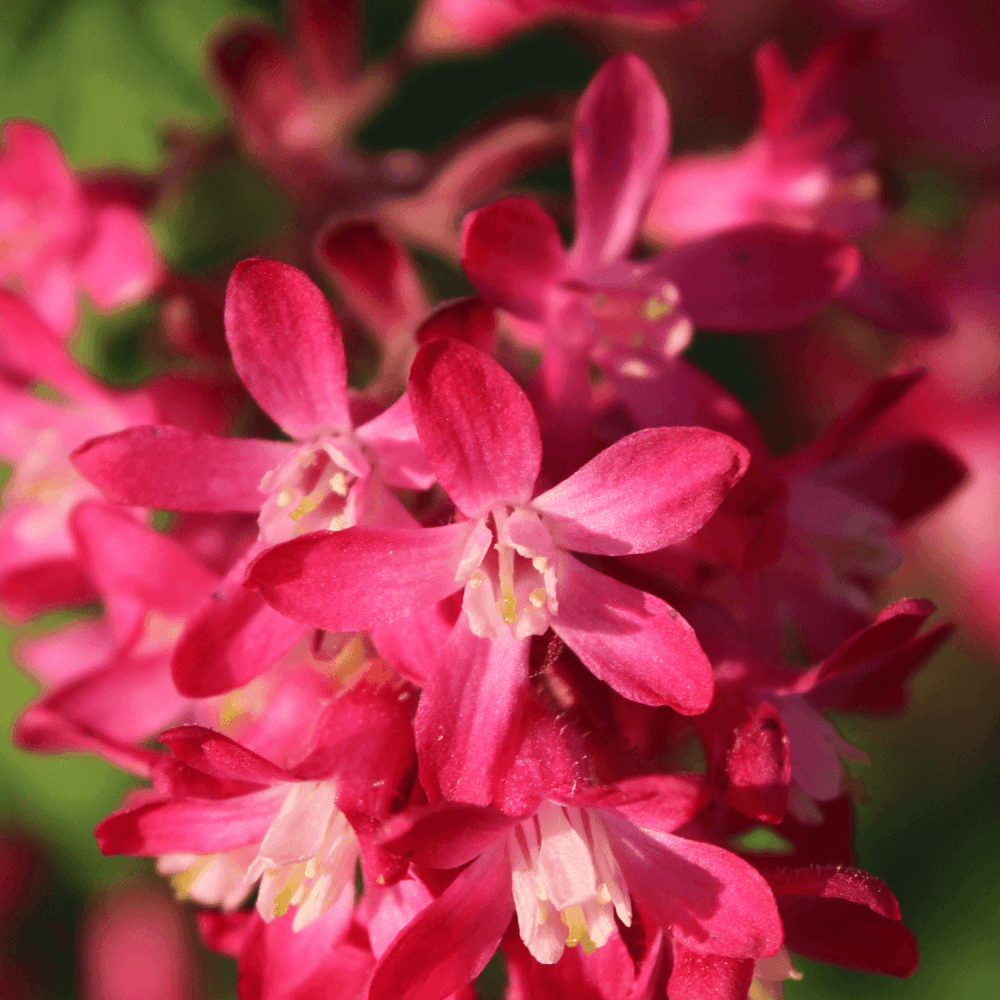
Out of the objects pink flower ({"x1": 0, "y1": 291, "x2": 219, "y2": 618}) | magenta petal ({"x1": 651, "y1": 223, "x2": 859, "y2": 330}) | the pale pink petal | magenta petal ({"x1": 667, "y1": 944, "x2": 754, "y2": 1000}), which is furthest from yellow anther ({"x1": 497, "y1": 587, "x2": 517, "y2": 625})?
Result: the pale pink petal

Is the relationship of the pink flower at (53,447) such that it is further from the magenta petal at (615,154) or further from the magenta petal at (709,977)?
the magenta petal at (709,977)

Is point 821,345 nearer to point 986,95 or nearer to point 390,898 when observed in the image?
point 986,95

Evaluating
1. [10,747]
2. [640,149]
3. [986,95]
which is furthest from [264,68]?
[986,95]

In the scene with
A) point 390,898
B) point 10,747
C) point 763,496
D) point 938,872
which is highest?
point 763,496

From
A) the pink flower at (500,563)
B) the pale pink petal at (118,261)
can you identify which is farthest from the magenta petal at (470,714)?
the pale pink petal at (118,261)

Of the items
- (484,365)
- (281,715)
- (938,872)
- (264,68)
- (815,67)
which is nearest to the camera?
(484,365)
